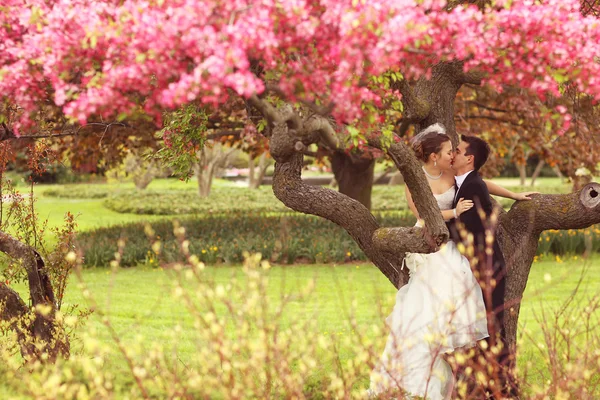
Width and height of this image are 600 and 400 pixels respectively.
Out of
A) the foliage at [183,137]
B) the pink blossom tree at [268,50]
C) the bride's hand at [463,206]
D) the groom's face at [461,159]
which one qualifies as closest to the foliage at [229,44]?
the pink blossom tree at [268,50]

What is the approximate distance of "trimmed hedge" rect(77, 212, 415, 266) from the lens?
1335cm

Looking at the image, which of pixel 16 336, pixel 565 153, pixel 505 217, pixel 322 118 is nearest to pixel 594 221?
pixel 505 217

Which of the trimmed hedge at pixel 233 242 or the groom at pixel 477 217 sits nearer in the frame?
the groom at pixel 477 217

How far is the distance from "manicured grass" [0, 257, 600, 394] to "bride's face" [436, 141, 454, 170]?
6.07 ft

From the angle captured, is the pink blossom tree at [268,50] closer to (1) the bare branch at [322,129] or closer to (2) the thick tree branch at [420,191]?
(1) the bare branch at [322,129]

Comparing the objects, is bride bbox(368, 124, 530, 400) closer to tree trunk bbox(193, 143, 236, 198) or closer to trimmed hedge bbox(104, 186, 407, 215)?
trimmed hedge bbox(104, 186, 407, 215)

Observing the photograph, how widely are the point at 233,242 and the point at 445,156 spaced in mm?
8990

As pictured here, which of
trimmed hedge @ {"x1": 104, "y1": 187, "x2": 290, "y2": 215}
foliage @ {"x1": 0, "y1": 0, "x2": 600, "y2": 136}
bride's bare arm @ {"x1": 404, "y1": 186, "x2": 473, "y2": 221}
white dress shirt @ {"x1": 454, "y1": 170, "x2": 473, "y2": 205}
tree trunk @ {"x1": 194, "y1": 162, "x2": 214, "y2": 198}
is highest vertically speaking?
foliage @ {"x1": 0, "y1": 0, "x2": 600, "y2": 136}

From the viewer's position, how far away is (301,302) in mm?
10062

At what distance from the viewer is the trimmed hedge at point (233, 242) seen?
43.8ft

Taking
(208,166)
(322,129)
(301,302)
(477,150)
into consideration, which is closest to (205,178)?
(208,166)

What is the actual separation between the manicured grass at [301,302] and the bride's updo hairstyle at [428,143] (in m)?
1.76

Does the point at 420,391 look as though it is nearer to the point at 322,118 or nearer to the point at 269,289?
the point at 322,118

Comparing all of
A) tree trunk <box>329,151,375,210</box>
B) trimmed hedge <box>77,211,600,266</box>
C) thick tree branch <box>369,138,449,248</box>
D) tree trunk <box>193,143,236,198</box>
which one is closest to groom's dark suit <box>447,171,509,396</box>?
thick tree branch <box>369,138,449,248</box>
